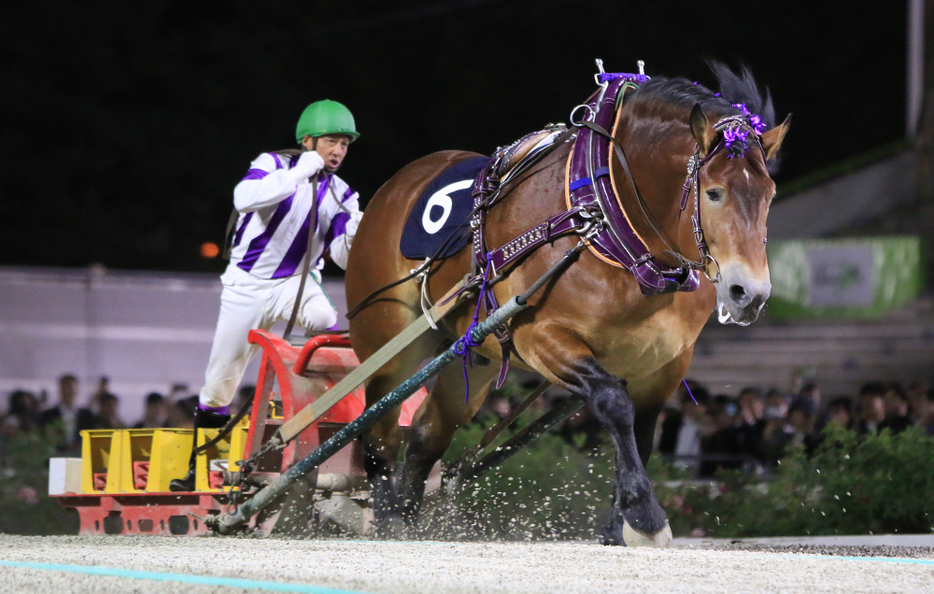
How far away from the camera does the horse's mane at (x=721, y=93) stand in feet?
14.8

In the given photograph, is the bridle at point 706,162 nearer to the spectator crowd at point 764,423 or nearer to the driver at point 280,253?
the driver at point 280,253

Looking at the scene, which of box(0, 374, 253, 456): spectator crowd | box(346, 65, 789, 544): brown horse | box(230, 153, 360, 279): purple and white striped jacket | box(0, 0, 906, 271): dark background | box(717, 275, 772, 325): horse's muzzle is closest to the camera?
box(717, 275, 772, 325): horse's muzzle

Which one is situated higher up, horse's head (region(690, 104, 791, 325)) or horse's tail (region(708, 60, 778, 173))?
horse's tail (region(708, 60, 778, 173))

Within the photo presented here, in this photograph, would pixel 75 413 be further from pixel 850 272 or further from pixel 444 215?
pixel 850 272

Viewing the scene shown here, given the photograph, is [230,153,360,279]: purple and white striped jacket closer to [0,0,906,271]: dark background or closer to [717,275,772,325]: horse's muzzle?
[717,275,772,325]: horse's muzzle

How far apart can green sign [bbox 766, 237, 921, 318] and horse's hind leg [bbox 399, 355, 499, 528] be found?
8.92 meters

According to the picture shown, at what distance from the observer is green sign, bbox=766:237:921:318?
14.0 metres

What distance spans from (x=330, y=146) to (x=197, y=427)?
5.52 ft

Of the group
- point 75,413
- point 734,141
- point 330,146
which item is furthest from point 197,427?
point 75,413

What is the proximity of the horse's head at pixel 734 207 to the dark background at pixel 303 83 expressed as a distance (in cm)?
1469

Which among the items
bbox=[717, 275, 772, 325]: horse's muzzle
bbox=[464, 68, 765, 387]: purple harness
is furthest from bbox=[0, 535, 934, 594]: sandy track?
bbox=[464, 68, 765, 387]: purple harness

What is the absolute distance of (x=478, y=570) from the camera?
12.1 feet

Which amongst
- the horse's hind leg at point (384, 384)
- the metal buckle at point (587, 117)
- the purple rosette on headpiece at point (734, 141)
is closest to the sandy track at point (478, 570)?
the horse's hind leg at point (384, 384)

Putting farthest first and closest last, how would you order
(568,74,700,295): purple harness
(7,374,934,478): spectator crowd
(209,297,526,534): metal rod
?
(7,374,934,478): spectator crowd, (209,297,526,534): metal rod, (568,74,700,295): purple harness
